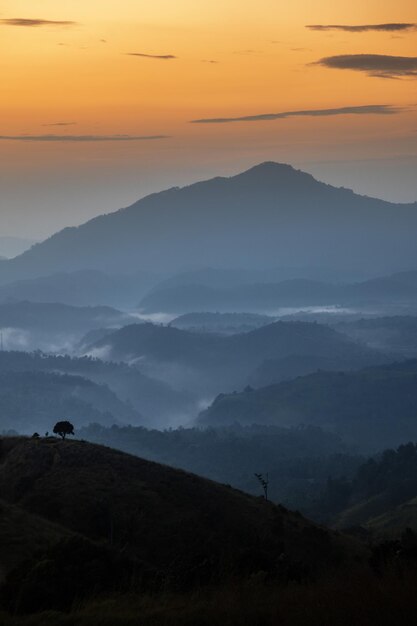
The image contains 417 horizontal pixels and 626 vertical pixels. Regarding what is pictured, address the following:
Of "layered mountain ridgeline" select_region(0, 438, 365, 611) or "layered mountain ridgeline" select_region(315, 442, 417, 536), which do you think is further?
"layered mountain ridgeline" select_region(315, 442, 417, 536)

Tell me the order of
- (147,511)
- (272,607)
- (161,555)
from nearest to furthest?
(272,607) → (161,555) → (147,511)

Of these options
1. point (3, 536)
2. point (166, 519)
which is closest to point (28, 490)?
point (166, 519)

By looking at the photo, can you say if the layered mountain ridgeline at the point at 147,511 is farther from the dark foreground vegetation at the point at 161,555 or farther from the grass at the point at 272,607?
the grass at the point at 272,607

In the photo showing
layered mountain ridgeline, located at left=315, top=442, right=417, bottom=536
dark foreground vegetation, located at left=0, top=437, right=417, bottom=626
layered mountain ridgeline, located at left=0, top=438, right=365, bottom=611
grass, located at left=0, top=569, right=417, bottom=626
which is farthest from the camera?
layered mountain ridgeline, located at left=315, top=442, right=417, bottom=536

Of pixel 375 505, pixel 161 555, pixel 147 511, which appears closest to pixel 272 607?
pixel 161 555

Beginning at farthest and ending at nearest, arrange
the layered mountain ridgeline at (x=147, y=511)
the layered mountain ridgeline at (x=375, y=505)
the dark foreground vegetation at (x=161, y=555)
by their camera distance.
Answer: the layered mountain ridgeline at (x=375, y=505)
the layered mountain ridgeline at (x=147, y=511)
the dark foreground vegetation at (x=161, y=555)

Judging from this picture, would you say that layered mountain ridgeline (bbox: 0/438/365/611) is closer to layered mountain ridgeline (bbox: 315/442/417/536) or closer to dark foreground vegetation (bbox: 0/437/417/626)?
dark foreground vegetation (bbox: 0/437/417/626)

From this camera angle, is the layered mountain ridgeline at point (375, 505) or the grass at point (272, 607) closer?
the grass at point (272, 607)

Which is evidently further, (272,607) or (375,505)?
(375,505)

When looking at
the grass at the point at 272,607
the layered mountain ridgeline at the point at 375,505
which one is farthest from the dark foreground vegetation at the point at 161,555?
the layered mountain ridgeline at the point at 375,505

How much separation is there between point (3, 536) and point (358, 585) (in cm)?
2228

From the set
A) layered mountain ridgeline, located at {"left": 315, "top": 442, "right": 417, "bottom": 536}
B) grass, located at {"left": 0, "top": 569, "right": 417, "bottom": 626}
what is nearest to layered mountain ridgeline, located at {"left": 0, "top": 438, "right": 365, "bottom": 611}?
grass, located at {"left": 0, "top": 569, "right": 417, "bottom": 626}

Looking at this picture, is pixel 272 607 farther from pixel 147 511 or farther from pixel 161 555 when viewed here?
pixel 147 511

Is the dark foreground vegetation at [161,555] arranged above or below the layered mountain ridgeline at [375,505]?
below
